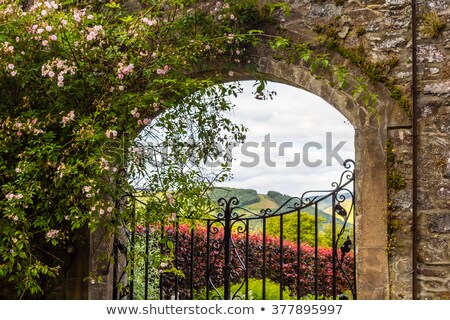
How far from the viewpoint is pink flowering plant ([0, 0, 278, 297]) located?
4.57 metres

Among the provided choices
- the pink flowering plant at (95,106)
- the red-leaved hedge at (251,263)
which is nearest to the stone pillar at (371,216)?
the pink flowering plant at (95,106)

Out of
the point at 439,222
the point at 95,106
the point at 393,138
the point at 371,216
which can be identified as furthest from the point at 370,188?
the point at 95,106

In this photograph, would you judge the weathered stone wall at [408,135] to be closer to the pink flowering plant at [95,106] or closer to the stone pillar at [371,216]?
the stone pillar at [371,216]

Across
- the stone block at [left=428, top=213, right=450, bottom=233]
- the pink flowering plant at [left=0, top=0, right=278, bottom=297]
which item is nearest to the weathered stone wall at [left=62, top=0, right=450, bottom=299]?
the stone block at [left=428, top=213, right=450, bottom=233]

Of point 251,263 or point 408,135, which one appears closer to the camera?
point 408,135

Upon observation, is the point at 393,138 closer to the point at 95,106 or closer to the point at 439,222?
the point at 439,222

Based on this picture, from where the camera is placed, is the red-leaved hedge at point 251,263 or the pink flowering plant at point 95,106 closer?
the pink flowering plant at point 95,106

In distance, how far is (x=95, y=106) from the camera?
15.8 ft

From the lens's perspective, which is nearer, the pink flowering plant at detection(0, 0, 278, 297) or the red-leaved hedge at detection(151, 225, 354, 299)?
the pink flowering plant at detection(0, 0, 278, 297)

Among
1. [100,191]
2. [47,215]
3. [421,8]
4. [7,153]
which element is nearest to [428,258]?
[421,8]

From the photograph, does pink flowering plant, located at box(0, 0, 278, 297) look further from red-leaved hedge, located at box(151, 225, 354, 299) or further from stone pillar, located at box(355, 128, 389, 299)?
red-leaved hedge, located at box(151, 225, 354, 299)

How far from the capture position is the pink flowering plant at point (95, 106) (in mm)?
4566

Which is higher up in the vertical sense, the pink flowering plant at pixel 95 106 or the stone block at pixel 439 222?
the pink flowering plant at pixel 95 106

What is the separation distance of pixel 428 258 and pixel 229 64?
214cm
